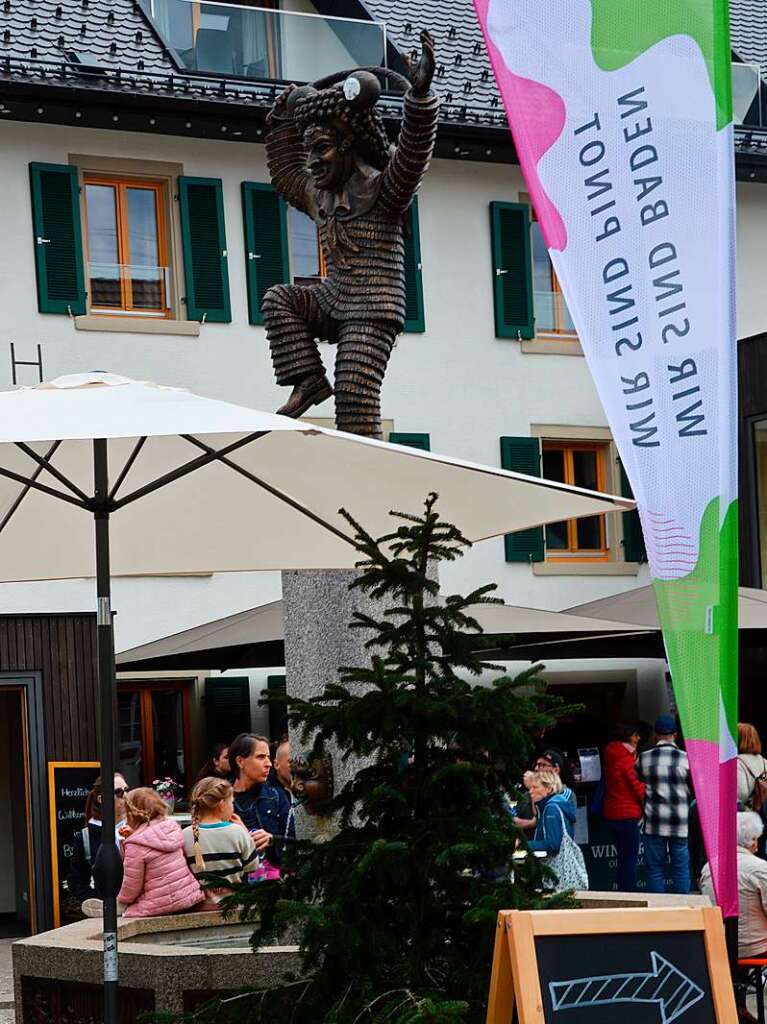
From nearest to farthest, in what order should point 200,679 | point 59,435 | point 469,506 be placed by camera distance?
1. point 59,435
2. point 469,506
3. point 200,679

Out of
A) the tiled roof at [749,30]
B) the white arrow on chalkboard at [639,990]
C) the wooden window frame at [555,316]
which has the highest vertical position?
the tiled roof at [749,30]

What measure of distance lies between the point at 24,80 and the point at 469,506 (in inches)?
493

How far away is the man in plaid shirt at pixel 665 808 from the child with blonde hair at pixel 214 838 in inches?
198

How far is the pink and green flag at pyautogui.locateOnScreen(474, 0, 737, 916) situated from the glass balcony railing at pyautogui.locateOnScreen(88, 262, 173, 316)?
12.6 m

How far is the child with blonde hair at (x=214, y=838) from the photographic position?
28.0 ft

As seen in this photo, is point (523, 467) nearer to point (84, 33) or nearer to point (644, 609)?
point (644, 609)

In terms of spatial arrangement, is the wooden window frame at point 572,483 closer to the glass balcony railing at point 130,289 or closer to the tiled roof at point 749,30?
the glass balcony railing at point 130,289

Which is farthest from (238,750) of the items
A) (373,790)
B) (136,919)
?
(373,790)

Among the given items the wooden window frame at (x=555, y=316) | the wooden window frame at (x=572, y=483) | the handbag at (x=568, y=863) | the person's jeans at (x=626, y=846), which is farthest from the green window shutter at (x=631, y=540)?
the handbag at (x=568, y=863)

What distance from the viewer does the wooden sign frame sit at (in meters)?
4.71

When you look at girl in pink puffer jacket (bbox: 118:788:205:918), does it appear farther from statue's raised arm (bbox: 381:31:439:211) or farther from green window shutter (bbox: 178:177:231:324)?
green window shutter (bbox: 178:177:231:324)

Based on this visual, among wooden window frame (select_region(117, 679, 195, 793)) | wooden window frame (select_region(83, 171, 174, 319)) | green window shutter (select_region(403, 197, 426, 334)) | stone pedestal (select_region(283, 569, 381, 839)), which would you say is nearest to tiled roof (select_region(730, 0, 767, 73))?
green window shutter (select_region(403, 197, 426, 334))

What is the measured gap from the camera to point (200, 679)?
18984mm

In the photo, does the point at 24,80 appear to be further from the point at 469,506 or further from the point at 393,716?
the point at 393,716
